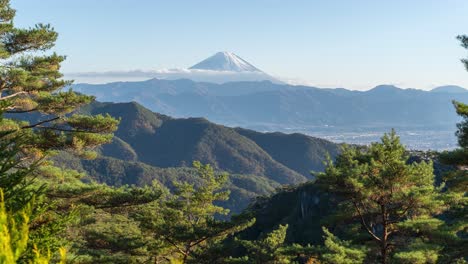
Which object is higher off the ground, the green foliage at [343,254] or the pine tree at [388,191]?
the pine tree at [388,191]

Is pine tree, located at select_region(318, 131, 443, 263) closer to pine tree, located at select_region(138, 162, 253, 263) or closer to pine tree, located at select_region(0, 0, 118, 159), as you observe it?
pine tree, located at select_region(138, 162, 253, 263)

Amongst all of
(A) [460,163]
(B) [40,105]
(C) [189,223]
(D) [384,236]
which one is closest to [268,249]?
(C) [189,223]

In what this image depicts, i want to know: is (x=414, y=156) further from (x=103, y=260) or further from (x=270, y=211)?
(x=103, y=260)

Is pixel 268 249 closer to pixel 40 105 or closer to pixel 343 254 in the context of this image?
pixel 343 254

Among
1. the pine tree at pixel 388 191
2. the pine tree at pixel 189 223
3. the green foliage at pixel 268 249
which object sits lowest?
the green foliage at pixel 268 249

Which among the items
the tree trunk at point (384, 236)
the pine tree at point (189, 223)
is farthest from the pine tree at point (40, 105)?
the tree trunk at point (384, 236)

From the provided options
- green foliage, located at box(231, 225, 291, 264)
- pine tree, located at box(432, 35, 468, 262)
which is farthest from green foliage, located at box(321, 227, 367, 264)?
green foliage, located at box(231, 225, 291, 264)

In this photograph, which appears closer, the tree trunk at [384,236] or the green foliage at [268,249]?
the tree trunk at [384,236]

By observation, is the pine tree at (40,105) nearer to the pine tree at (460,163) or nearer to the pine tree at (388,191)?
the pine tree at (388,191)
